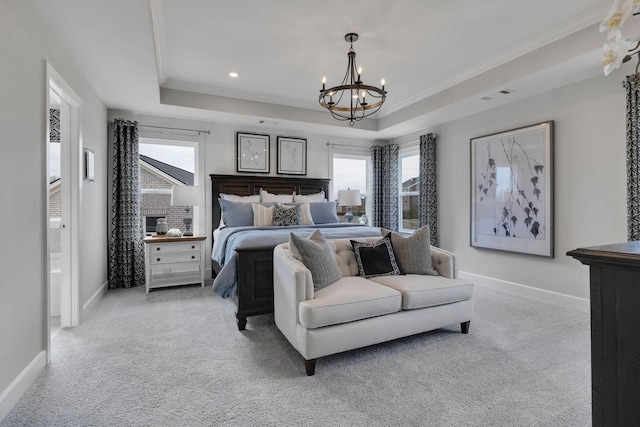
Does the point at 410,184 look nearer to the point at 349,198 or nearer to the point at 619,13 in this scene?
the point at 349,198

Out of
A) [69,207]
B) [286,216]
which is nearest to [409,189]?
[286,216]

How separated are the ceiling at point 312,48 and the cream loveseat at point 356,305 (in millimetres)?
1974

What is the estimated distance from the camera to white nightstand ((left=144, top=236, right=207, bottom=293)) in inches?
161

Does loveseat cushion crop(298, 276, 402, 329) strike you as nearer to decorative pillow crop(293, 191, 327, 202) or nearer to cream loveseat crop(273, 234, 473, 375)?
cream loveseat crop(273, 234, 473, 375)

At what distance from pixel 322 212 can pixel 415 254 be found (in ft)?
6.75

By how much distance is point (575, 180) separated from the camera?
348cm

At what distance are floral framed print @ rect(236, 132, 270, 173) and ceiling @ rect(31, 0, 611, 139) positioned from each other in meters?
0.56

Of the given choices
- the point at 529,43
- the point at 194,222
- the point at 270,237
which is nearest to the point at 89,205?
the point at 194,222

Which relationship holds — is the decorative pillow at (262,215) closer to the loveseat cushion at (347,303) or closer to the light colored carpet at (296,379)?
the light colored carpet at (296,379)

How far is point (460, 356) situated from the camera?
2398mm

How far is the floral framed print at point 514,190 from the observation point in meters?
3.73

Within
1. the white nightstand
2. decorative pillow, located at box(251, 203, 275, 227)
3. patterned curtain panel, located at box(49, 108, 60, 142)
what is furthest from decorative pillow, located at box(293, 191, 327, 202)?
patterned curtain panel, located at box(49, 108, 60, 142)

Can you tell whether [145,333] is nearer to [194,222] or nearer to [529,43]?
[194,222]

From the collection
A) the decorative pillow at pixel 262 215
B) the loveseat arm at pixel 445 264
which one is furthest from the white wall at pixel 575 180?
the decorative pillow at pixel 262 215
